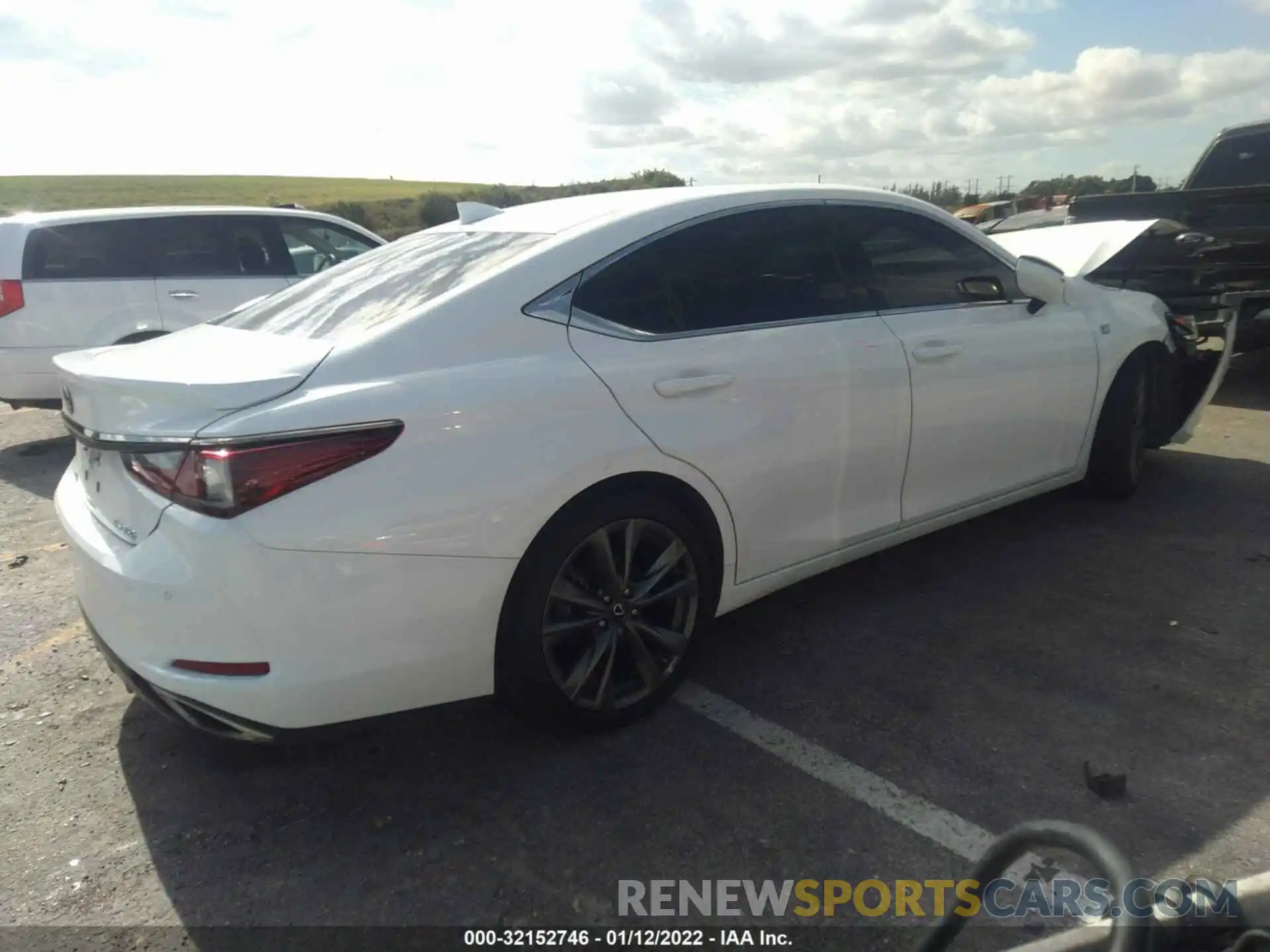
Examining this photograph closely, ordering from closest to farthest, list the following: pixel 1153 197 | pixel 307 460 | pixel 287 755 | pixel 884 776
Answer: pixel 307 460, pixel 884 776, pixel 287 755, pixel 1153 197

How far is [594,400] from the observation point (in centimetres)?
281

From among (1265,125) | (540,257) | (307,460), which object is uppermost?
(1265,125)

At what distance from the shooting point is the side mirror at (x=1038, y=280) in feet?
13.9

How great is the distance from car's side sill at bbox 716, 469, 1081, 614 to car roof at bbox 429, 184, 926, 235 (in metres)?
1.33

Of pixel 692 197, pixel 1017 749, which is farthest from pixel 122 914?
pixel 692 197

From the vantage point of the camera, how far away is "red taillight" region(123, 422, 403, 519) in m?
2.31

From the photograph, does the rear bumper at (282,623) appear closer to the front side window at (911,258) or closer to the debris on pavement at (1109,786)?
the debris on pavement at (1109,786)

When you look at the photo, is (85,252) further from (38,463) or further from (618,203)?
(618,203)

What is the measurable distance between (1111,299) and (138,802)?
4.71 m

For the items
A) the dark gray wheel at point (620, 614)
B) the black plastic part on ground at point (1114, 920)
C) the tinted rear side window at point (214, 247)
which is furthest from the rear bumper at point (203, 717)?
the tinted rear side window at point (214, 247)

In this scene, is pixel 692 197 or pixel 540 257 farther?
pixel 692 197

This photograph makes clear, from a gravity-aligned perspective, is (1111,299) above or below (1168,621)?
above

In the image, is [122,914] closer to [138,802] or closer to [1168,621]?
[138,802]

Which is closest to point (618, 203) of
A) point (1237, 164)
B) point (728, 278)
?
point (728, 278)
